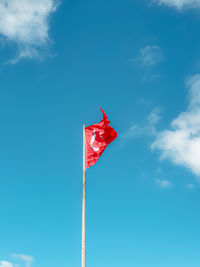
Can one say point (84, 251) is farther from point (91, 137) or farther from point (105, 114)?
point (105, 114)

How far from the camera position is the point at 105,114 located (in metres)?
22.3

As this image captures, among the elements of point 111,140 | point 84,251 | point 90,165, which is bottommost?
point 84,251

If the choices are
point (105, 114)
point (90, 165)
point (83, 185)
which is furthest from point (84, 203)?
point (105, 114)

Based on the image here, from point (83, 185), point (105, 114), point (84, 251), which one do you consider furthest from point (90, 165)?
point (84, 251)

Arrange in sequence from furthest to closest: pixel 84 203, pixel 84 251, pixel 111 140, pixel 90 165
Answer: pixel 111 140 < pixel 90 165 < pixel 84 203 < pixel 84 251

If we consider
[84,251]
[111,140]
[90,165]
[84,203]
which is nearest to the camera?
[84,251]

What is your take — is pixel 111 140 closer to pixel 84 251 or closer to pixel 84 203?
pixel 84 203

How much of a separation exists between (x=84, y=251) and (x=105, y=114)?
32.3ft

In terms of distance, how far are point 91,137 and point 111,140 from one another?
1556 mm

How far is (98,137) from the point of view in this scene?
21984 millimetres

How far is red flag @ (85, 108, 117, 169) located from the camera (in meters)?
21.4

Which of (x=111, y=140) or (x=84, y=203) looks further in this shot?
(x=111, y=140)

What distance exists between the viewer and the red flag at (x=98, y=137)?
21391 millimetres

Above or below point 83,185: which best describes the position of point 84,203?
below
